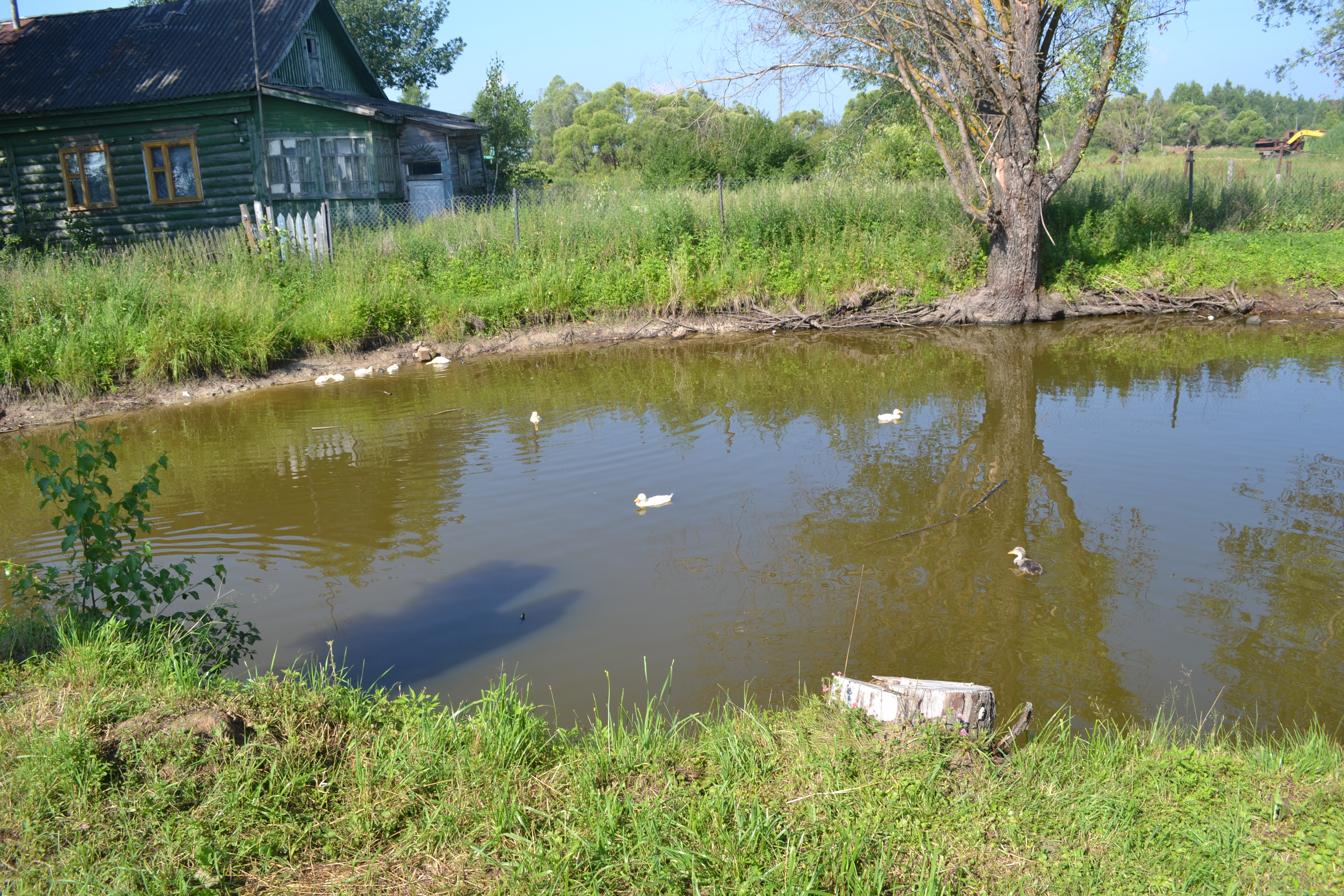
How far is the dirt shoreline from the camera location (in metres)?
12.4

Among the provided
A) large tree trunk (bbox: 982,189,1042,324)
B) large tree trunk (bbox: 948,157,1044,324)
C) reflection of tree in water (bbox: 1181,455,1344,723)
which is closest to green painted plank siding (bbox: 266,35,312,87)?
large tree trunk (bbox: 948,157,1044,324)

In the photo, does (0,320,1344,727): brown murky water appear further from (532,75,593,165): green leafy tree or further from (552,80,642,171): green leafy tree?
(532,75,593,165): green leafy tree

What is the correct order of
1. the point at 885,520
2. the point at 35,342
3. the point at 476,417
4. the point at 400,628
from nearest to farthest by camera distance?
the point at 400,628, the point at 885,520, the point at 476,417, the point at 35,342

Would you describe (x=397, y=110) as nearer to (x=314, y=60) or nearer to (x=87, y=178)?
(x=314, y=60)

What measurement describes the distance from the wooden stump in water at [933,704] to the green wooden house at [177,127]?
17.1 metres

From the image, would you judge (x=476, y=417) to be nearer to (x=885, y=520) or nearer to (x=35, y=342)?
(x=885, y=520)

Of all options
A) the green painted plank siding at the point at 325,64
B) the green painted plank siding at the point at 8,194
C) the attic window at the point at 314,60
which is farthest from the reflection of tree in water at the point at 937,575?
the green painted plank siding at the point at 8,194

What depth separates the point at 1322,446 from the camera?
7.62m

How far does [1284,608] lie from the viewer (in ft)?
16.3

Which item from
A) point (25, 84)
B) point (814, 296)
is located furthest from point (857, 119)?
point (25, 84)

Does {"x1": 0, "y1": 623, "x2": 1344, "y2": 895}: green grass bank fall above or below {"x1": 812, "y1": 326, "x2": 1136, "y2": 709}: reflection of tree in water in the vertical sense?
above

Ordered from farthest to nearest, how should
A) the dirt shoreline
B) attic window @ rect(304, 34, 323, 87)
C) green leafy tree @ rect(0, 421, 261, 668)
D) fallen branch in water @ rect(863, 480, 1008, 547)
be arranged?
attic window @ rect(304, 34, 323, 87)
the dirt shoreline
fallen branch in water @ rect(863, 480, 1008, 547)
green leafy tree @ rect(0, 421, 261, 668)

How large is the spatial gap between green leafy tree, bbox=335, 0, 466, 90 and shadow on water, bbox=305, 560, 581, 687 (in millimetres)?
32951

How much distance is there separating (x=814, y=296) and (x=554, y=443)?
740 cm
